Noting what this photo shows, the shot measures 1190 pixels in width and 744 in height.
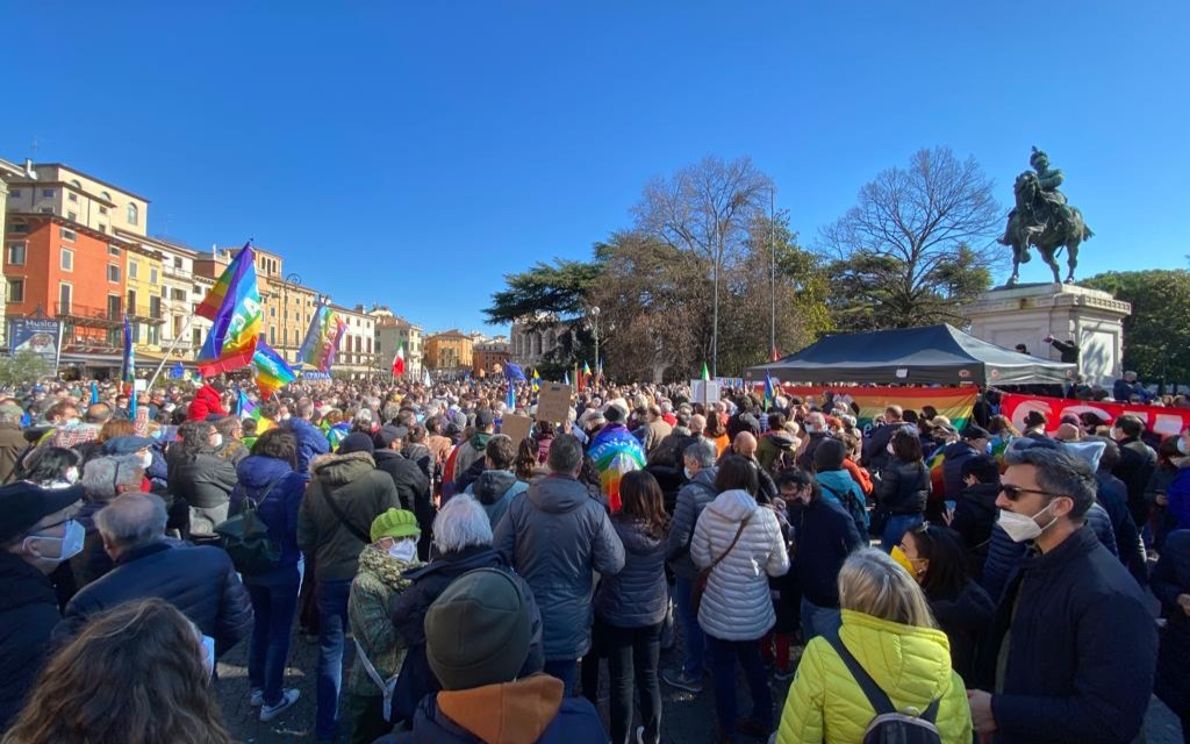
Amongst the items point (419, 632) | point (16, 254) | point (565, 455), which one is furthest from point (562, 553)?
point (16, 254)

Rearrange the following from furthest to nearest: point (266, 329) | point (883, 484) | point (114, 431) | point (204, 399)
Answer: point (266, 329) → point (204, 399) → point (114, 431) → point (883, 484)

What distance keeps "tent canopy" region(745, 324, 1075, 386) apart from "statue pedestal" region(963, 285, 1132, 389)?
385 inches

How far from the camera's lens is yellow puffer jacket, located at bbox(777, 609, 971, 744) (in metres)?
1.90

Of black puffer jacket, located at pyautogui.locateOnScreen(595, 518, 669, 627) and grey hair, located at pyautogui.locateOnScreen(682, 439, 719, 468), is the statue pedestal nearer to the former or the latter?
grey hair, located at pyautogui.locateOnScreen(682, 439, 719, 468)

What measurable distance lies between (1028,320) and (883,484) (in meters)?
20.3

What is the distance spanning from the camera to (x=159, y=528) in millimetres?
2613

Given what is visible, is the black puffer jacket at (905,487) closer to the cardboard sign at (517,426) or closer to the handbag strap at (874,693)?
the handbag strap at (874,693)

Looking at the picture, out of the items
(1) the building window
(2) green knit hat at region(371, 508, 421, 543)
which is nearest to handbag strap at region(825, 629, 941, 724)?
(2) green knit hat at region(371, 508, 421, 543)

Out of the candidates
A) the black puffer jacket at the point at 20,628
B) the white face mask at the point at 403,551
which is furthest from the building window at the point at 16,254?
the white face mask at the point at 403,551

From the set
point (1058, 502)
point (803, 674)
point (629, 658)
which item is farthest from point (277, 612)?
point (1058, 502)

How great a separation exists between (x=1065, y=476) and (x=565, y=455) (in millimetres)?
2345

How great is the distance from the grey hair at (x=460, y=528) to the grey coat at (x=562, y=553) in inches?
26.4

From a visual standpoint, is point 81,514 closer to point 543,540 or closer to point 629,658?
point 543,540

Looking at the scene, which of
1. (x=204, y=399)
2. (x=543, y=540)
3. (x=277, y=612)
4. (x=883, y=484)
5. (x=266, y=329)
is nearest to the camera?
(x=543, y=540)
